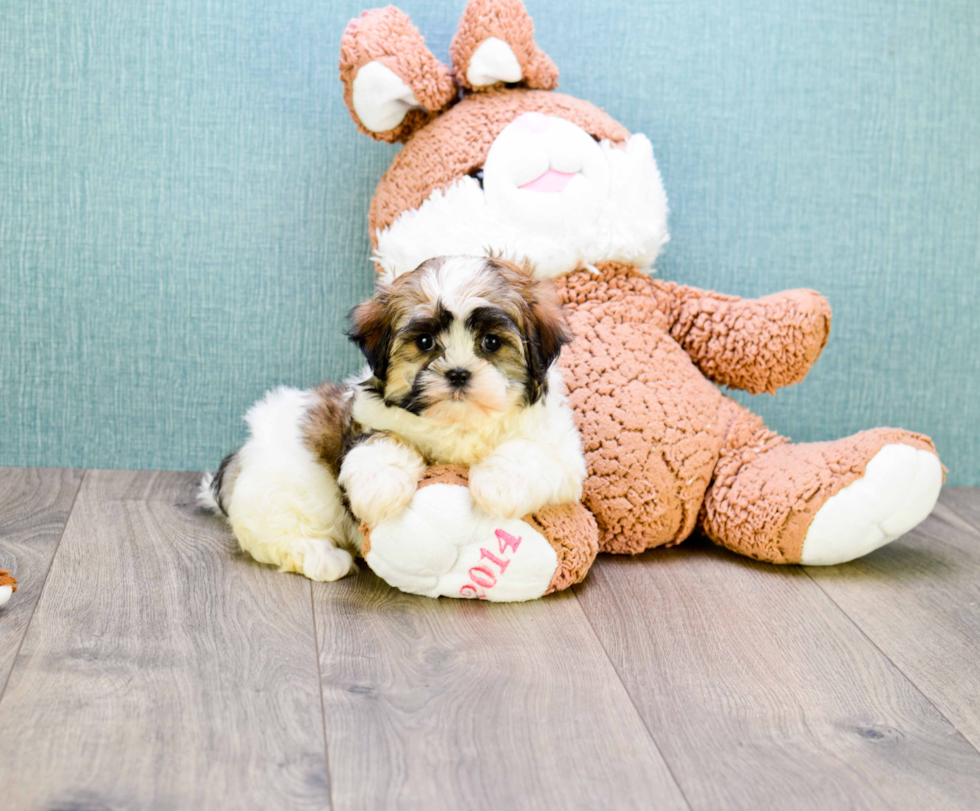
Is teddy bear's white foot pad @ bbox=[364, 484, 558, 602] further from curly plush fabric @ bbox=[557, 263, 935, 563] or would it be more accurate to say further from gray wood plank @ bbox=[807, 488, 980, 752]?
gray wood plank @ bbox=[807, 488, 980, 752]

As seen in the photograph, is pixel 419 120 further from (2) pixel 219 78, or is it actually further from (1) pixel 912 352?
(1) pixel 912 352

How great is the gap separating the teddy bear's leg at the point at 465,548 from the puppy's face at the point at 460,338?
158mm

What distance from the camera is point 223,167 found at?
235 cm

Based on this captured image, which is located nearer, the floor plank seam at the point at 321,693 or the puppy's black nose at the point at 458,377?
the floor plank seam at the point at 321,693

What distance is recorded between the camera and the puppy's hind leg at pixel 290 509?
6.17ft

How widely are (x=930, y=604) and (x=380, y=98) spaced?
1529mm

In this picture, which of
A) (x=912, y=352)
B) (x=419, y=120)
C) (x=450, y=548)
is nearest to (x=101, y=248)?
(x=419, y=120)

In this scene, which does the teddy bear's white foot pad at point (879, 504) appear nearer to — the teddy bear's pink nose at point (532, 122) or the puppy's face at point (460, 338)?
the puppy's face at point (460, 338)

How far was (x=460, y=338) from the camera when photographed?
162 centimetres

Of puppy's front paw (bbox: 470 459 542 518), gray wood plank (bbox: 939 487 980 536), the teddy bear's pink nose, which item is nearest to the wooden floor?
puppy's front paw (bbox: 470 459 542 518)

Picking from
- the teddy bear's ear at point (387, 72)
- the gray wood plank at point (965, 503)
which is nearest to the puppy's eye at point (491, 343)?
the teddy bear's ear at point (387, 72)

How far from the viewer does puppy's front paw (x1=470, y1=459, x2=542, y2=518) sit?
166 centimetres

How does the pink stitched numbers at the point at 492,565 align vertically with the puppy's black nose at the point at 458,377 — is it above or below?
below

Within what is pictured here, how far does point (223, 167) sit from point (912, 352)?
73.4 inches
